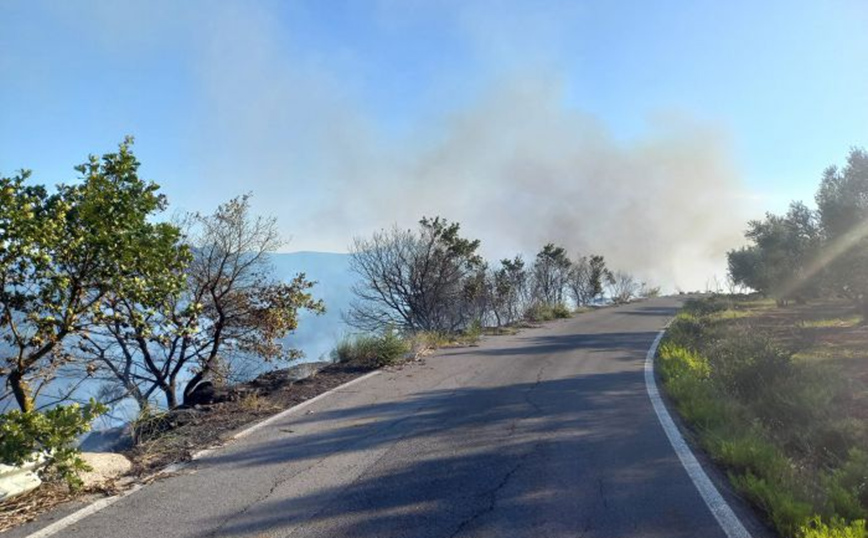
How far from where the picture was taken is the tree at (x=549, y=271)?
43.2m

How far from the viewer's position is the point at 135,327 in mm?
6406

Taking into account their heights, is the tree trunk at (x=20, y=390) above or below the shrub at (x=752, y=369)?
above

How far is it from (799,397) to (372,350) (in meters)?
7.60

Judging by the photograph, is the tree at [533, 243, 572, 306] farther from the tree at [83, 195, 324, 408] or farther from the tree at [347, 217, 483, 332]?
the tree at [83, 195, 324, 408]

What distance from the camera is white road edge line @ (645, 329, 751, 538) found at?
397 cm

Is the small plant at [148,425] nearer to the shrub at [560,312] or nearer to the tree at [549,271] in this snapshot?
the shrub at [560,312]

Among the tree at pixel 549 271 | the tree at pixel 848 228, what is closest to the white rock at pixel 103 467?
the tree at pixel 848 228

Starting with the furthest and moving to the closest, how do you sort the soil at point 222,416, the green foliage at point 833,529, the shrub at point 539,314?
the shrub at point 539,314
the soil at point 222,416
the green foliage at point 833,529

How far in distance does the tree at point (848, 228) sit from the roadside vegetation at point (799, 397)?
4cm

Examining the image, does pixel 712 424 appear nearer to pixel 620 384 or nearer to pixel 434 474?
pixel 620 384

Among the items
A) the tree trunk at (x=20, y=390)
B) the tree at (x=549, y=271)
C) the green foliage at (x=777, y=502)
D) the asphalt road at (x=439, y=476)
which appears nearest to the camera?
the green foliage at (x=777, y=502)

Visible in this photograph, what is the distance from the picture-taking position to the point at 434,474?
5078 millimetres

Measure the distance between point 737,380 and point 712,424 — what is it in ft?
→ 7.73

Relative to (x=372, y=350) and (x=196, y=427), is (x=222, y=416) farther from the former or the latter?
(x=372, y=350)
